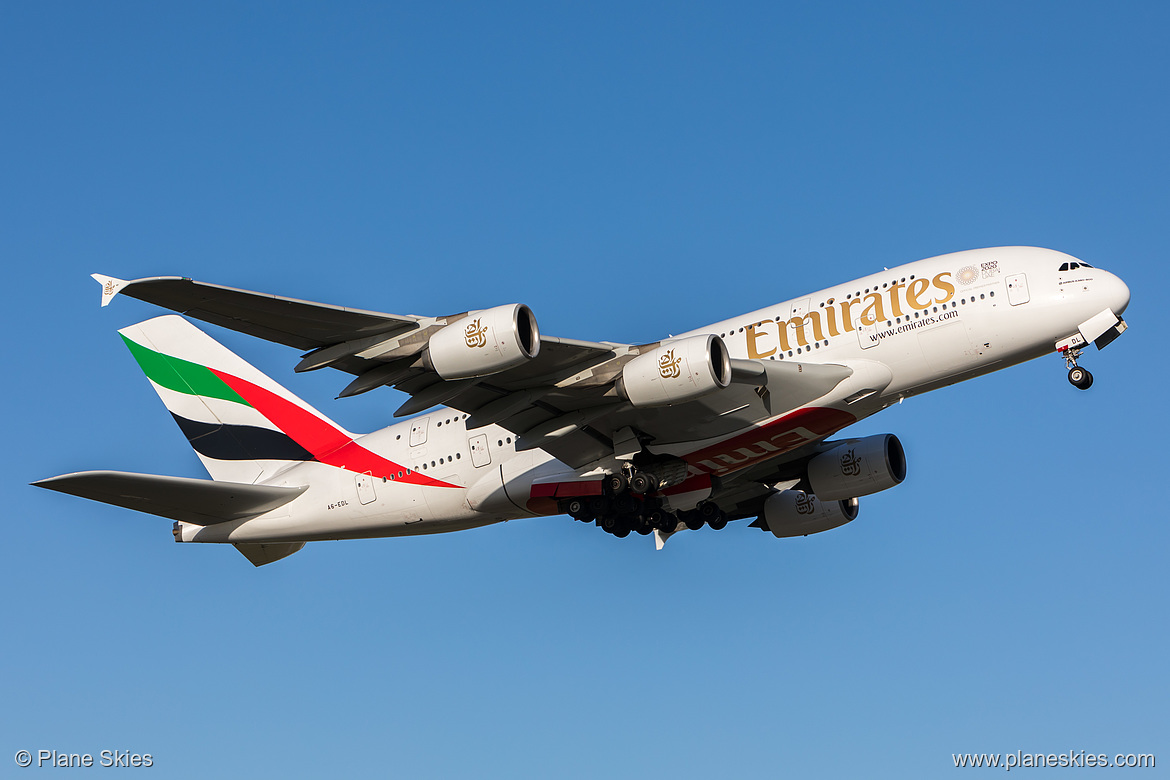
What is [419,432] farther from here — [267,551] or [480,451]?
[267,551]

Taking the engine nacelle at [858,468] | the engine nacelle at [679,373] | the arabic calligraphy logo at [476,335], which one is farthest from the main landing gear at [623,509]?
the arabic calligraphy logo at [476,335]

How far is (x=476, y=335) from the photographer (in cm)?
1998

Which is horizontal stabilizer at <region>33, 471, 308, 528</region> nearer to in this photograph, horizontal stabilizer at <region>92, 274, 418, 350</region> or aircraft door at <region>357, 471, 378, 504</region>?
aircraft door at <region>357, 471, 378, 504</region>

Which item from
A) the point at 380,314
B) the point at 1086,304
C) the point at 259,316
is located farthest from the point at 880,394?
the point at 259,316

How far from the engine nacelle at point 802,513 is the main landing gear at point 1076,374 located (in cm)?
807

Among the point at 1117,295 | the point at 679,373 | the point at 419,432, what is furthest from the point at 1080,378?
the point at 419,432

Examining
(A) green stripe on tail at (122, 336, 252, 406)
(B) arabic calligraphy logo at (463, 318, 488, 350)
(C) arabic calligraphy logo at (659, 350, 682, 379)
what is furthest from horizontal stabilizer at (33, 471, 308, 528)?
(C) arabic calligraphy logo at (659, 350, 682, 379)

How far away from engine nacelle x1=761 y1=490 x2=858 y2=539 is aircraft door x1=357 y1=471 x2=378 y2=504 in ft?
33.7

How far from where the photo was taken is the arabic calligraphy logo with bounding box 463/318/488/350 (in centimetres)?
1994

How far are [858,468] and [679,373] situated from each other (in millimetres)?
8129

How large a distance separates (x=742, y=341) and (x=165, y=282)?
1171 cm

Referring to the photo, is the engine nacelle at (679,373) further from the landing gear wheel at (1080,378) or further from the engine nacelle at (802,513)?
the engine nacelle at (802,513)

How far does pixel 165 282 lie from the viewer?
18500 mm

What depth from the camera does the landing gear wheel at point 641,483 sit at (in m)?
24.7
